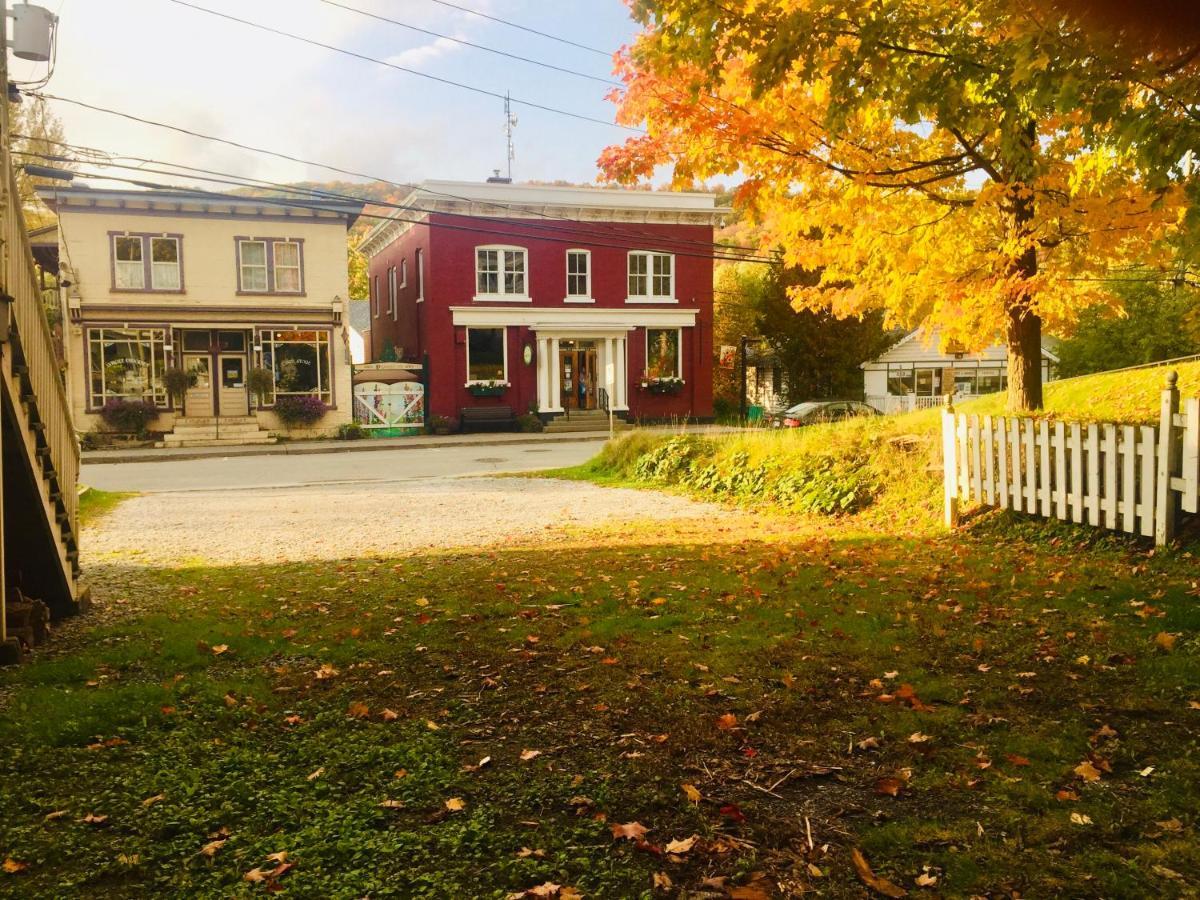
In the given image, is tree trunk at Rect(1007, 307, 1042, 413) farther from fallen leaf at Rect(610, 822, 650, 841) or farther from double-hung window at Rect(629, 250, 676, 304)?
double-hung window at Rect(629, 250, 676, 304)

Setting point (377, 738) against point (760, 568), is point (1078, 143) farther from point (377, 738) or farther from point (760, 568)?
point (377, 738)

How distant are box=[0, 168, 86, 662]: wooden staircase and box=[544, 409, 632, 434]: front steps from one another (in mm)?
28753

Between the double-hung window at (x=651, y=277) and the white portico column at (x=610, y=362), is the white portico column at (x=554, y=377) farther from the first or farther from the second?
the double-hung window at (x=651, y=277)

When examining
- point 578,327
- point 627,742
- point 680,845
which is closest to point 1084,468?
point 627,742

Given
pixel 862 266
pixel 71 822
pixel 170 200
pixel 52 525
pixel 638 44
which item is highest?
pixel 170 200

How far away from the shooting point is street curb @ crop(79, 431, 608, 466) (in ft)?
88.7

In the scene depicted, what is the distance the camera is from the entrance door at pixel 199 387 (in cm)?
3331

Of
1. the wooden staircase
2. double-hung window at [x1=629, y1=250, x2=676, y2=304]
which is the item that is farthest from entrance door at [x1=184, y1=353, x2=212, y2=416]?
the wooden staircase

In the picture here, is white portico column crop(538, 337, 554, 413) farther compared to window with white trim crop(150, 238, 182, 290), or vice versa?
white portico column crop(538, 337, 554, 413)

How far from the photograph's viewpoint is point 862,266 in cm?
1277

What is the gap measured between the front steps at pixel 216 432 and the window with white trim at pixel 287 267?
17.1ft

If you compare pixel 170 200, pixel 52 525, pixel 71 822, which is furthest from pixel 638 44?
pixel 170 200

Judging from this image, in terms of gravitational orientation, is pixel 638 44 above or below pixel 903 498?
above

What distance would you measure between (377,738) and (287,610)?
3172 mm
